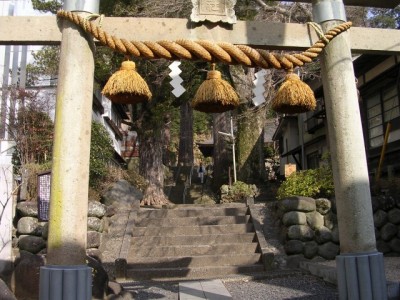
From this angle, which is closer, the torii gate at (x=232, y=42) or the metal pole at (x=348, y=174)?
the torii gate at (x=232, y=42)

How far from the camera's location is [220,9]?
444 centimetres

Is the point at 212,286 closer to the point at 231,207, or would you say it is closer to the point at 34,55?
the point at 231,207

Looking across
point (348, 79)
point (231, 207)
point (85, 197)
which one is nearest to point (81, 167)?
point (85, 197)

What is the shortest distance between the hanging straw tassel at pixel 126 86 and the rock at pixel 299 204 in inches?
241

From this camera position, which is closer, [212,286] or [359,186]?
[359,186]

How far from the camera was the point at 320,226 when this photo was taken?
9578 millimetres

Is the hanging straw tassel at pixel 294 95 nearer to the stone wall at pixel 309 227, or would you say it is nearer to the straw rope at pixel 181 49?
the straw rope at pixel 181 49

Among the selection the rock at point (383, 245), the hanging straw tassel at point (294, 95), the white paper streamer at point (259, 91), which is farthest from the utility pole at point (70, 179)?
the rock at point (383, 245)

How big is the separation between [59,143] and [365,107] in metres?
13.8

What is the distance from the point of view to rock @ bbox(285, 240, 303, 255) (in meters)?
9.09

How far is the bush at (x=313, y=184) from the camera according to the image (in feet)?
33.2

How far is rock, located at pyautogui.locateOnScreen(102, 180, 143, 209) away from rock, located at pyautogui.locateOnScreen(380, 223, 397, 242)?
21.9 ft

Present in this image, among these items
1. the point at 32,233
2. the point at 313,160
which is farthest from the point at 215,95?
the point at 313,160

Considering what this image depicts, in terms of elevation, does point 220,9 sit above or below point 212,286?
above
